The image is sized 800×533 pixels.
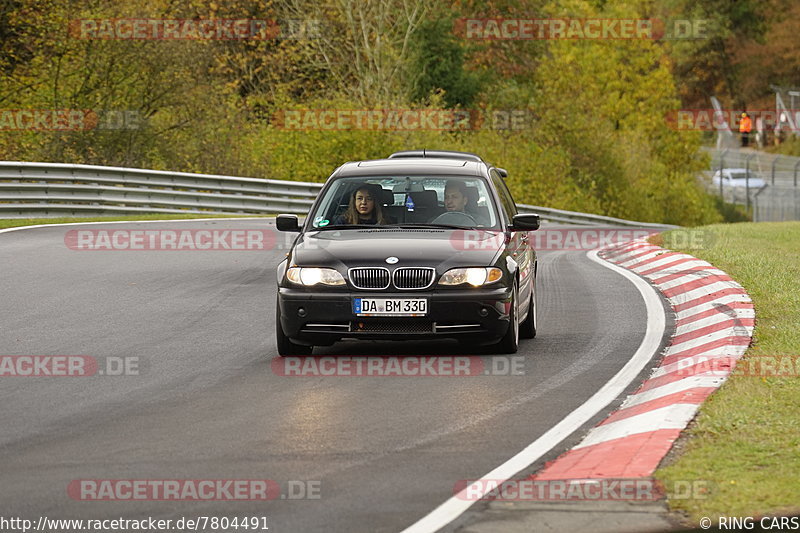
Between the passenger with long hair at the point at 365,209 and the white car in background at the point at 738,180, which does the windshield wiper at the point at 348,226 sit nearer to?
the passenger with long hair at the point at 365,209

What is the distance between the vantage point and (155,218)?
29.8m

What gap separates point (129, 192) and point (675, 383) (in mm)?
23220

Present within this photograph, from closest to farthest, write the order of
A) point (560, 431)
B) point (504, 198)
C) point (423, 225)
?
point (560, 431) → point (423, 225) → point (504, 198)

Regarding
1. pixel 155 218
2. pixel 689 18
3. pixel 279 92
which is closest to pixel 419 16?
pixel 279 92

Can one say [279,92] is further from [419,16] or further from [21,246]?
[21,246]

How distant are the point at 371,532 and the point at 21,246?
666 inches

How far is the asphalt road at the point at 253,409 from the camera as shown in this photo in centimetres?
666

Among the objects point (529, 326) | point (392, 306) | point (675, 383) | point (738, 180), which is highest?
point (392, 306)

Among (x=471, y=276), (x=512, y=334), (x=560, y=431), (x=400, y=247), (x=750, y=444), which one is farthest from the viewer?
(x=512, y=334)

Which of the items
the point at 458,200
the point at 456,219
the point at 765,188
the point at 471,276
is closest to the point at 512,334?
the point at 471,276

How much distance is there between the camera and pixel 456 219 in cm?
1195

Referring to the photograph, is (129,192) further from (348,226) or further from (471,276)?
(471,276)

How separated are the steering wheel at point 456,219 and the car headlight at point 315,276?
1336 millimetres

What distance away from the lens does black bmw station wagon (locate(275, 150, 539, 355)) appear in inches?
428
